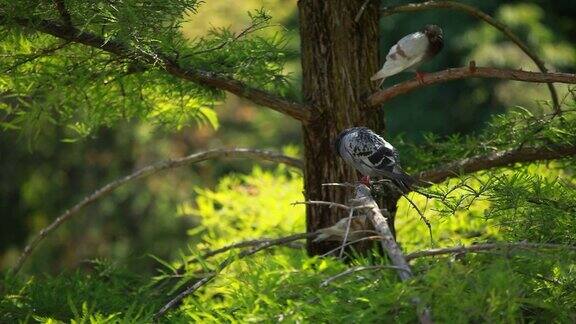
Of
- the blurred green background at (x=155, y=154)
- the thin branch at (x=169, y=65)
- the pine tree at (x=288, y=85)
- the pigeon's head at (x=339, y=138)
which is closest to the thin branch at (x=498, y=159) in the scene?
the pine tree at (x=288, y=85)

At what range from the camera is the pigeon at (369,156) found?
265cm

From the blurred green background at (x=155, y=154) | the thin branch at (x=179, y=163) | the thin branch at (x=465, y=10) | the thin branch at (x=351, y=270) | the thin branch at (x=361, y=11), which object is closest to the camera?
the thin branch at (x=351, y=270)

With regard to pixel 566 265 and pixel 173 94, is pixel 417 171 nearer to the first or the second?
pixel 173 94

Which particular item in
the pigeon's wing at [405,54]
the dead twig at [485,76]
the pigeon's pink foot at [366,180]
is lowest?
the pigeon's pink foot at [366,180]

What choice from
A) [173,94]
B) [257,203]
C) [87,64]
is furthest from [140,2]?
[257,203]

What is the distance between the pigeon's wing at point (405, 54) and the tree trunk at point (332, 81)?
52mm

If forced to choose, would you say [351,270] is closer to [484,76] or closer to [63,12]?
[484,76]

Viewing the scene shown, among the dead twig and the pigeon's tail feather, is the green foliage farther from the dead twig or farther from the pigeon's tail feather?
the dead twig

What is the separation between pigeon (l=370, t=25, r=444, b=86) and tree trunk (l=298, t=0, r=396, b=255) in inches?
3.6

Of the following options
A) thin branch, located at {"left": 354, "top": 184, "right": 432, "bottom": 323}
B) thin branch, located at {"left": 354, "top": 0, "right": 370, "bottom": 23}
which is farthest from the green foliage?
thin branch, located at {"left": 354, "top": 184, "right": 432, "bottom": 323}

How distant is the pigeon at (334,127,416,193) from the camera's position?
265 centimetres

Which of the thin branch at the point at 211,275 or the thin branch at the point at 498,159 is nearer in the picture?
the thin branch at the point at 211,275

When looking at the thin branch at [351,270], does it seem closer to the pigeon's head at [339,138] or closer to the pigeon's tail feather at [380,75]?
the pigeon's head at [339,138]

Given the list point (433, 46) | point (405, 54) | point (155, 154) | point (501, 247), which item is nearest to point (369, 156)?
point (405, 54)
